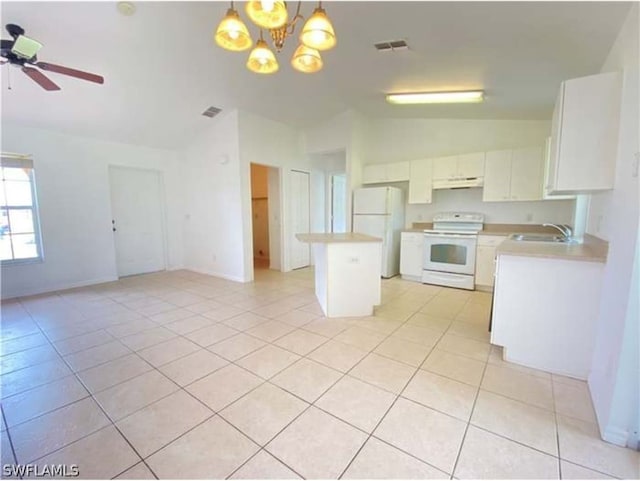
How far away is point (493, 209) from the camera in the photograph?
177 inches

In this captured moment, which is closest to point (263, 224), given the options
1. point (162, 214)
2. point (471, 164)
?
point (162, 214)

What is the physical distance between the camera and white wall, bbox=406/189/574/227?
13.3 ft

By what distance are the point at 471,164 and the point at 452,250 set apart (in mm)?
1353

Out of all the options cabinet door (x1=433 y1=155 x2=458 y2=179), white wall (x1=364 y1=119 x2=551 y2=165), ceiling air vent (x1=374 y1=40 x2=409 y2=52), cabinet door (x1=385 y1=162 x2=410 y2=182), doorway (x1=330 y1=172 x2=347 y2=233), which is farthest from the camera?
doorway (x1=330 y1=172 x2=347 y2=233)

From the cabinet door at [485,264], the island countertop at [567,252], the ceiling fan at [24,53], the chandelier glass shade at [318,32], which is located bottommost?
the cabinet door at [485,264]

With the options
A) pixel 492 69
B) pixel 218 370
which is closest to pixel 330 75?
pixel 492 69

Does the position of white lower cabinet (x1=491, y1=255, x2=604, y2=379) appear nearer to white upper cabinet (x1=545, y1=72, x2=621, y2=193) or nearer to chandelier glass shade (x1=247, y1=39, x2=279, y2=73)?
white upper cabinet (x1=545, y1=72, x2=621, y2=193)

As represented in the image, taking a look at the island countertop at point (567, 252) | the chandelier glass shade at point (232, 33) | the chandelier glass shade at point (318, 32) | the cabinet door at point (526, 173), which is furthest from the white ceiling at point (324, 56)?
the island countertop at point (567, 252)

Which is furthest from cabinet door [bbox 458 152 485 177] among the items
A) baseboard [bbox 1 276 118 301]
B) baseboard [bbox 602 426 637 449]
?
baseboard [bbox 1 276 118 301]

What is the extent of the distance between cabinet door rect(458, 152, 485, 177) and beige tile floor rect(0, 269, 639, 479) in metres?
2.25

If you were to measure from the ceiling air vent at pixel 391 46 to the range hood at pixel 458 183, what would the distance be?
2.39 metres

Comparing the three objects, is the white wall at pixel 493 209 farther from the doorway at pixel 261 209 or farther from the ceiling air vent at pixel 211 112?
the ceiling air vent at pixel 211 112

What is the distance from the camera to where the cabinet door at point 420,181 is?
4.71 m

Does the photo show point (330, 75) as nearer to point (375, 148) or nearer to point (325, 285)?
point (375, 148)
